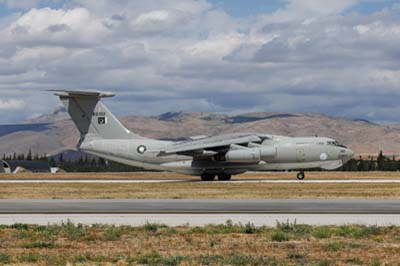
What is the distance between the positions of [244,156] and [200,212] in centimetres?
2701

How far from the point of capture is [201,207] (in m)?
27.9

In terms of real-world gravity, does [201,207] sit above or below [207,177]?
below

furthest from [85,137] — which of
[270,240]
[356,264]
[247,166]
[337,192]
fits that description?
[356,264]

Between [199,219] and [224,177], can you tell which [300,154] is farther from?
[199,219]

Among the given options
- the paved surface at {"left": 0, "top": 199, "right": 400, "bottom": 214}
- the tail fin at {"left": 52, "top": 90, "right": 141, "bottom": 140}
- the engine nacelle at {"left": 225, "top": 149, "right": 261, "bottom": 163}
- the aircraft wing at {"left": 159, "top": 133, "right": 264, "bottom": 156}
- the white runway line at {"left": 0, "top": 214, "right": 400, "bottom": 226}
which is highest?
the tail fin at {"left": 52, "top": 90, "right": 141, "bottom": 140}

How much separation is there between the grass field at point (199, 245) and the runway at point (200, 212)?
229 centimetres

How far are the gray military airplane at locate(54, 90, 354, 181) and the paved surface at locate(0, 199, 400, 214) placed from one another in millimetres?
21486

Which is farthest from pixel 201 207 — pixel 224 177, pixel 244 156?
pixel 224 177

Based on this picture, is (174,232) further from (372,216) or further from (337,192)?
(337,192)

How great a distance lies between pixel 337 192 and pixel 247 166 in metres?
15.9

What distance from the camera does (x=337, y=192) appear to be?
38406 millimetres

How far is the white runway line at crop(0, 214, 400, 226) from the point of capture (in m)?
22.2

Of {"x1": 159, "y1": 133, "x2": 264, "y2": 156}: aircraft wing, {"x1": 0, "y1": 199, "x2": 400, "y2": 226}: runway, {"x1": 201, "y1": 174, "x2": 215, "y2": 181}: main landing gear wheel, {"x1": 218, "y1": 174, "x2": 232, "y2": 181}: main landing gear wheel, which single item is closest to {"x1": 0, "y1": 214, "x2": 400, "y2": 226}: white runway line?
{"x1": 0, "y1": 199, "x2": 400, "y2": 226}: runway

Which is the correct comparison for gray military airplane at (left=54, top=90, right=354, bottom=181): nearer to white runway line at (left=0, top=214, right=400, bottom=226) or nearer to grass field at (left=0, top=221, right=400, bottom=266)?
white runway line at (left=0, top=214, right=400, bottom=226)
